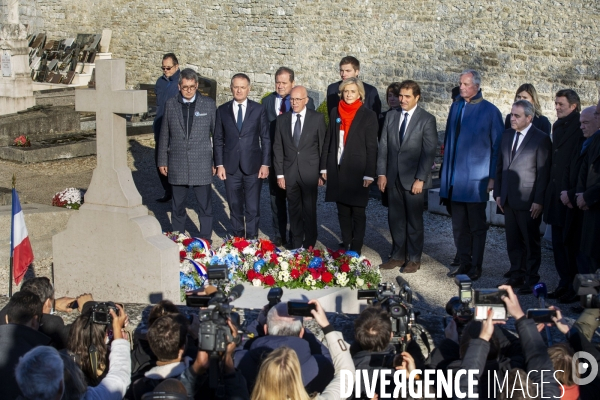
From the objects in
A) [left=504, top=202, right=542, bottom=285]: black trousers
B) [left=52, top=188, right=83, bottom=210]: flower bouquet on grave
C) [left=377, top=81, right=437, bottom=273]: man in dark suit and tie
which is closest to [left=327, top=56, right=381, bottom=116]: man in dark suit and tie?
[left=377, top=81, right=437, bottom=273]: man in dark suit and tie

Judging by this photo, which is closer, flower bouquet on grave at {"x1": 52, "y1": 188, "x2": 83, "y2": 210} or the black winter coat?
the black winter coat

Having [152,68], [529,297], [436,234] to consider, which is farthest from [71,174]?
[152,68]

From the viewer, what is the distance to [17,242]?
6.04 metres

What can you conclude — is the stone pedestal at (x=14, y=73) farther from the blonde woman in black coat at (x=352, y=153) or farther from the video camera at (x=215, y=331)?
the video camera at (x=215, y=331)

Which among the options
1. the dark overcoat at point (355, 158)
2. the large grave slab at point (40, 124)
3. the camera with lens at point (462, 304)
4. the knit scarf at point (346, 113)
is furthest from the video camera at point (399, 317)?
the large grave slab at point (40, 124)

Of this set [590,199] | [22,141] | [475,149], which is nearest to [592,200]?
[590,199]

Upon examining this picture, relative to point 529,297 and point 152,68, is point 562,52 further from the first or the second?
point 152,68

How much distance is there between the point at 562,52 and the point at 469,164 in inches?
278

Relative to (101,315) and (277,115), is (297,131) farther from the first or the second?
(101,315)

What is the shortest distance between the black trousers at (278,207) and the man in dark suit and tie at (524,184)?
227 cm

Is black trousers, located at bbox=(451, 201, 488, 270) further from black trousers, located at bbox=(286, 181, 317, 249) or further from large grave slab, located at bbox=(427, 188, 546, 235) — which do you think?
large grave slab, located at bbox=(427, 188, 546, 235)

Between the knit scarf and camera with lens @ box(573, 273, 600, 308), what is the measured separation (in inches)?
143

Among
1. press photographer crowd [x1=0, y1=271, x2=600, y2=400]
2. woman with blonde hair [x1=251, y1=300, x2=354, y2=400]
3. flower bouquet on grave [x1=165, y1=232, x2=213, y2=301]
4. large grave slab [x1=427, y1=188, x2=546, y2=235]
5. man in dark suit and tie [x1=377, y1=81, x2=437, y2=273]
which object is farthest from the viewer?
large grave slab [x1=427, y1=188, x2=546, y2=235]

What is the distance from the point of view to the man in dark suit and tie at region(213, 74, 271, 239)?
7730 millimetres
